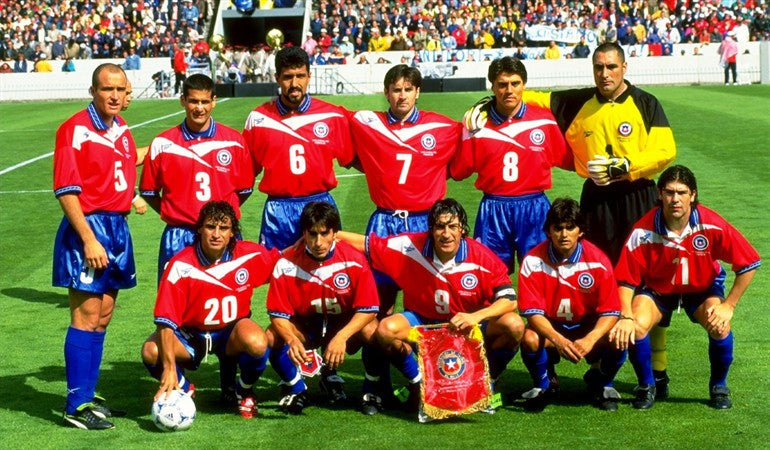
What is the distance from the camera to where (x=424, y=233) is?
7.34 m

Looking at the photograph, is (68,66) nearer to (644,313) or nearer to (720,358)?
(644,313)

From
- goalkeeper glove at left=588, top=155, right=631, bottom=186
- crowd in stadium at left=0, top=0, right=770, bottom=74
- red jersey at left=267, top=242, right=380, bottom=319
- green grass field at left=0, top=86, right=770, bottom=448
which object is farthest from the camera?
crowd in stadium at left=0, top=0, right=770, bottom=74

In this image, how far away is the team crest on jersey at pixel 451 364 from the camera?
6.94m

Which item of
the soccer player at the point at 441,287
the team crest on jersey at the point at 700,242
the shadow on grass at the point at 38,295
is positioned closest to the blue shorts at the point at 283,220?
the soccer player at the point at 441,287

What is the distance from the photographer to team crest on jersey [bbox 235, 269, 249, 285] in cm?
715

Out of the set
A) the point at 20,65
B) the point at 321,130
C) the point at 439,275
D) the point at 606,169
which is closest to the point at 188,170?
the point at 321,130

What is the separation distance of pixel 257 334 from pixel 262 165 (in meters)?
1.44

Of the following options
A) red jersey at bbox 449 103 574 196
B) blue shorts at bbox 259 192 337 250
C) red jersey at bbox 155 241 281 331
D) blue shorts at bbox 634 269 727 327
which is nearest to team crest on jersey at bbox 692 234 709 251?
blue shorts at bbox 634 269 727 327

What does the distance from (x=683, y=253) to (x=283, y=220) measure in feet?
8.31

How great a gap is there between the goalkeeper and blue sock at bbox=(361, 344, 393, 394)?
1630 millimetres

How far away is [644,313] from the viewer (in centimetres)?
717

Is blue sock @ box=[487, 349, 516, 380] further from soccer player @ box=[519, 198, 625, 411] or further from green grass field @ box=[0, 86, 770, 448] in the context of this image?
green grass field @ box=[0, 86, 770, 448]

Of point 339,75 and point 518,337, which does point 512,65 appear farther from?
point 339,75

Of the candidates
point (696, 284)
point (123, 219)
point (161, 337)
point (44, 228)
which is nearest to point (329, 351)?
point (161, 337)
